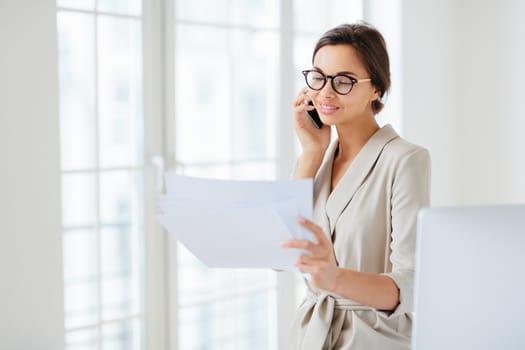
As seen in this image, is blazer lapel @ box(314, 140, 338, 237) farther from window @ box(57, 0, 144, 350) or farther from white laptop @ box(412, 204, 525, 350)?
window @ box(57, 0, 144, 350)

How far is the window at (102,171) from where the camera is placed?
106 inches

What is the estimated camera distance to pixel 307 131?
1915 millimetres

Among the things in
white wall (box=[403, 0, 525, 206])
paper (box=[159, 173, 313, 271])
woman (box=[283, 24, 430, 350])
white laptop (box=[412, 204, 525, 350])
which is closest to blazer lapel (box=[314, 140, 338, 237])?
woman (box=[283, 24, 430, 350])

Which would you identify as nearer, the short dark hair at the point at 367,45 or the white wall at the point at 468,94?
the short dark hair at the point at 367,45

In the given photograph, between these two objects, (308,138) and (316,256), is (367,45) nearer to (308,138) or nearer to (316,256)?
(308,138)

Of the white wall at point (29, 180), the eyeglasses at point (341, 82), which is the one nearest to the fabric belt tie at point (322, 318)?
the eyeglasses at point (341, 82)

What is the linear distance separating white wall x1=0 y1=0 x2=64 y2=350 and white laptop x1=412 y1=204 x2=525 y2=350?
5.62ft

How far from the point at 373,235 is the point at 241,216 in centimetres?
45

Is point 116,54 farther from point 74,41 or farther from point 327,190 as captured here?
point 327,190

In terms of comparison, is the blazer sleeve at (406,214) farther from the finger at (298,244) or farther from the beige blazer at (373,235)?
the finger at (298,244)

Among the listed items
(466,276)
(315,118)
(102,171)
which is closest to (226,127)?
(102,171)

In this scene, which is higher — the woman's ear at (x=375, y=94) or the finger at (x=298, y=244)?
the woman's ear at (x=375, y=94)

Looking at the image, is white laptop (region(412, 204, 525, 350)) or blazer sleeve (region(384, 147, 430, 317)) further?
blazer sleeve (region(384, 147, 430, 317))

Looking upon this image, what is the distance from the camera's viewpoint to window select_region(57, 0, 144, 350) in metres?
2.69
